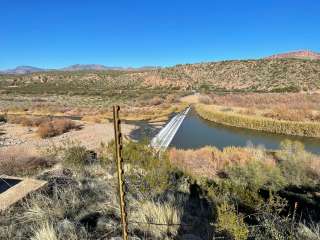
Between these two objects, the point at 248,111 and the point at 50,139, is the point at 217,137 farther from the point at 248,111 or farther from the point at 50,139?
the point at 50,139

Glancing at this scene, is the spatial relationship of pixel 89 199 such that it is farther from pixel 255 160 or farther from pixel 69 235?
pixel 255 160

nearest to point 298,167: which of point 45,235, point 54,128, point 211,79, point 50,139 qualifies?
point 45,235

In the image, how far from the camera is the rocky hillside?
81.4 m

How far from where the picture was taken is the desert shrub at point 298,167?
1164cm

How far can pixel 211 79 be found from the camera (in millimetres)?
98000

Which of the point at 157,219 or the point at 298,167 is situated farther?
the point at 298,167

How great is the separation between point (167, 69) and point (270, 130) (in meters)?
90.0

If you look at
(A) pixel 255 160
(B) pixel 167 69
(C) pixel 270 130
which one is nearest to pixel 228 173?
(A) pixel 255 160

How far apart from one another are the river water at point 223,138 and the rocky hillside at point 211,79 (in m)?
45.2

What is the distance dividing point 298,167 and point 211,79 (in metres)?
87.3

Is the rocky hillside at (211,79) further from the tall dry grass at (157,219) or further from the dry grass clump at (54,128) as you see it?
the tall dry grass at (157,219)

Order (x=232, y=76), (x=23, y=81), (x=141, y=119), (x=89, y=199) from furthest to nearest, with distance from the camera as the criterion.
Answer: (x=23, y=81), (x=232, y=76), (x=141, y=119), (x=89, y=199)

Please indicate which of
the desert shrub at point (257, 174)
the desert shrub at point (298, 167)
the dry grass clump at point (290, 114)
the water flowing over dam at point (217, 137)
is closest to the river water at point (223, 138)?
the water flowing over dam at point (217, 137)

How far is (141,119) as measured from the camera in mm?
36250
